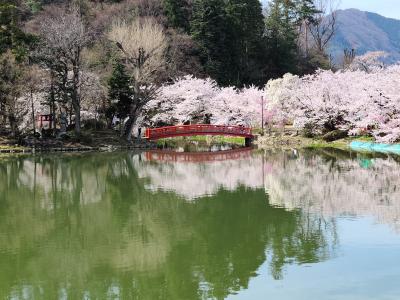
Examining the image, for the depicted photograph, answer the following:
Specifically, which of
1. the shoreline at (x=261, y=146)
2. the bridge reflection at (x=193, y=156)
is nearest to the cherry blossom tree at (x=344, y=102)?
the shoreline at (x=261, y=146)

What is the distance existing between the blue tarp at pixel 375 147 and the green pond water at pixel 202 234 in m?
7.56

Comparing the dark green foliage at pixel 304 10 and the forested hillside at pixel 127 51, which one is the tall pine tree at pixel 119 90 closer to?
the forested hillside at pixel 127 51

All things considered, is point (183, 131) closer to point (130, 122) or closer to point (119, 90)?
point (130, 122)

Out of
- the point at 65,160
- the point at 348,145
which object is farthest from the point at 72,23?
the point at 348,145

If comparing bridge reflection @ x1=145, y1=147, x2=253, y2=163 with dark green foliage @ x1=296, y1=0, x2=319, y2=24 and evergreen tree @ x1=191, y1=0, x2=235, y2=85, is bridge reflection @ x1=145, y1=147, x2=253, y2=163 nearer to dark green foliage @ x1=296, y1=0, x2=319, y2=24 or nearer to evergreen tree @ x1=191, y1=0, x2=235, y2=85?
evergreen tree @ x1=191, y1=0, x2=235, y2=85

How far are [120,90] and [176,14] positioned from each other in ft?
65.6

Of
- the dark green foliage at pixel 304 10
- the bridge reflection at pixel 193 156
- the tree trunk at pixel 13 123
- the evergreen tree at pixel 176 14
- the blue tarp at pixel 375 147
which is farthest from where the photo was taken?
the dark green foliage at pixel 304 10

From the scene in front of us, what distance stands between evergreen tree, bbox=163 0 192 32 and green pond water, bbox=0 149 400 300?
3339 cm

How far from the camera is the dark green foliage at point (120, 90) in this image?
1410 inches

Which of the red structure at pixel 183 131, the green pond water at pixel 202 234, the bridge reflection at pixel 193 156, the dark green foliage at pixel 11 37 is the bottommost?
the green pond water at pixel 202 234

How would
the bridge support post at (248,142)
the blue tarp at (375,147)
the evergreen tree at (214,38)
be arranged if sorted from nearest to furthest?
1. the blue tarp at (375,147)
2. the bridge support post at (248,142)
3. the evergreen tree at (214,38)

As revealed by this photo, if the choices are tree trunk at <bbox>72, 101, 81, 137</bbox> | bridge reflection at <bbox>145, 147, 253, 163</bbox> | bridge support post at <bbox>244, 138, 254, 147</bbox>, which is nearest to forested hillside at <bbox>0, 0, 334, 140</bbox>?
tree trunk at <bbox>72, 101, 81, 137</bbox>

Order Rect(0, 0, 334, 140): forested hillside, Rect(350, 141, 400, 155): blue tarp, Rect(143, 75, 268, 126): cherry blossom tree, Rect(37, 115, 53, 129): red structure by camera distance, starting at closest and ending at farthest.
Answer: Rect(350, 141, 400, 155): blue tarp → Rect(0, 0, 334, 140): forested hillside → Rect(37, 115, 53, 129): red structure → Rect(143, 75, 268, 126): cherry blossom tree

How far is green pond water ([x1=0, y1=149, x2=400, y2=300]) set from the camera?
8.38 metres
